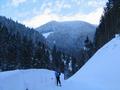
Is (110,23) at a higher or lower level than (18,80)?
higher

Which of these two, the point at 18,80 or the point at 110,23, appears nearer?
the point at 18,80

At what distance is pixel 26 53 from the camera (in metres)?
90.1

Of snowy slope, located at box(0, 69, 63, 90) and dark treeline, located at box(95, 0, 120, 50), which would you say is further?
dark treeline, located at box(95, 0, 120, 50)

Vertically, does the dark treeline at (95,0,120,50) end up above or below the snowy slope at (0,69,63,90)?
Answer: above

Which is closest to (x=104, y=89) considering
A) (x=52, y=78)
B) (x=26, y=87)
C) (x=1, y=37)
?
(x=26, y=87)

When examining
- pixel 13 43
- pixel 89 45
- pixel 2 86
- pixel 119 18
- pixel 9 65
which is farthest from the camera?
pixel 89 45

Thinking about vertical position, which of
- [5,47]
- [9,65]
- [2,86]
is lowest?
[2,86]

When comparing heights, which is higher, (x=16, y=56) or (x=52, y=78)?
(x=16, y=56)

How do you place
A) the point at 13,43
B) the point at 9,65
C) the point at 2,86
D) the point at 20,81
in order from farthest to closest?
the point at 13,43 → the point at 9,65 → the point at 20,81 → the point at 2,86

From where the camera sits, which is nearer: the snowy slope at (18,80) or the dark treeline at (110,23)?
the snowy slope at (18,80)

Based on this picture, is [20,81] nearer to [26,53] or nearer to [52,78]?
[52,78]

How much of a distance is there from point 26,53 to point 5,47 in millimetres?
6117

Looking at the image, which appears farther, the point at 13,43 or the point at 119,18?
the point at 13,43

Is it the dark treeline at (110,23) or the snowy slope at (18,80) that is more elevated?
the dark treeline at (110,23)
